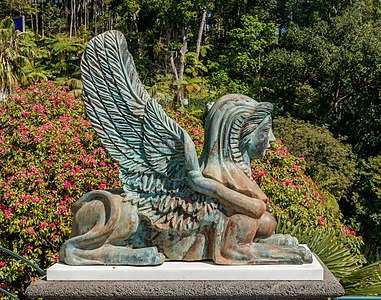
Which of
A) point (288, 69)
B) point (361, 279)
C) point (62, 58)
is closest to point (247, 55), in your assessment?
point (288, 69)

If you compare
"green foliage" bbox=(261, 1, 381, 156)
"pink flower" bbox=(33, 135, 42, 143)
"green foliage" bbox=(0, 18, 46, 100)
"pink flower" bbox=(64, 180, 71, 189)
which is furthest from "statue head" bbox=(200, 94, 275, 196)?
"green foliage" bbox=(261, 1, 381, 156)

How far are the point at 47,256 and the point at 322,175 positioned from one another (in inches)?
325

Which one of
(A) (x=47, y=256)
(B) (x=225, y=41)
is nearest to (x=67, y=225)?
(A) (x=47, y=256)

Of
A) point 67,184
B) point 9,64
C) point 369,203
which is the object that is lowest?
point 369,203

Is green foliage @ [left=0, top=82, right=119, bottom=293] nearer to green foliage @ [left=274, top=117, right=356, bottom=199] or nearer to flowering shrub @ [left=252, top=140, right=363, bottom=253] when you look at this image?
flowering shrub @ [left=252, top=140, right=363, bottom=253]

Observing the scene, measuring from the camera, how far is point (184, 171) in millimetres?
3541

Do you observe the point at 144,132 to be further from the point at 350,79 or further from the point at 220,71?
the point at 220,71

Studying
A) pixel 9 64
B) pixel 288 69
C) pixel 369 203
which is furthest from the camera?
pixel 288 69

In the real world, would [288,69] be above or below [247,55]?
above

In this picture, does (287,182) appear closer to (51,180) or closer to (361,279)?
(361,279)

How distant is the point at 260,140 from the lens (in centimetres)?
353

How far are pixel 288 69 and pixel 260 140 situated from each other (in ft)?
45.6

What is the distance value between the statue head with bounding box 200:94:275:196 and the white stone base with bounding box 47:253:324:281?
58cm

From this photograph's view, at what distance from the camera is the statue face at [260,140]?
3514 mm
